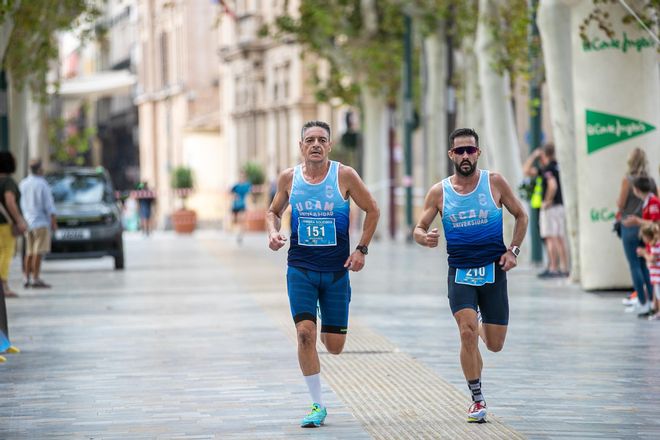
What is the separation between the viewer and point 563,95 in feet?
78.0

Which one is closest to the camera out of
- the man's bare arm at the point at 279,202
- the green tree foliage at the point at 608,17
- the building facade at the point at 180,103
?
the man's bare arm at the point at 279,202

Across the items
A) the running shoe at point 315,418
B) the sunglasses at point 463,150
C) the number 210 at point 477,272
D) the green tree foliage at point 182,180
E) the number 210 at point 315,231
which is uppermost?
the sunglasses at point 463,150

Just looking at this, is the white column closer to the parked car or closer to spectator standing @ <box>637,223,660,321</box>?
spectator standing @ <box>637,223,660,321</box>

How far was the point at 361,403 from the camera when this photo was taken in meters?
11.5

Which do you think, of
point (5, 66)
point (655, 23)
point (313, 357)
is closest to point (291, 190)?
point (313, 357)

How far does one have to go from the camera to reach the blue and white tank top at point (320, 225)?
10.8m

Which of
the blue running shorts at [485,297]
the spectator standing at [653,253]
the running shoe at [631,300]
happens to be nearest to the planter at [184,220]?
the running shoe at [631,300]

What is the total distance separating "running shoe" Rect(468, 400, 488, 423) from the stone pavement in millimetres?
77

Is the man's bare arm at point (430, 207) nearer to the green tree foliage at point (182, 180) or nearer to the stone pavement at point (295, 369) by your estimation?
the stone pavement at point (295, 369)

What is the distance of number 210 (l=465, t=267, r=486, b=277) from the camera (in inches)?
424

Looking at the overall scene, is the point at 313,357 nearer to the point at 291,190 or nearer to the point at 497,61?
the point at 291,190

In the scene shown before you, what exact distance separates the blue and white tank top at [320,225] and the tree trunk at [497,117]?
1919cm

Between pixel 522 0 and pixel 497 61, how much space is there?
109cm

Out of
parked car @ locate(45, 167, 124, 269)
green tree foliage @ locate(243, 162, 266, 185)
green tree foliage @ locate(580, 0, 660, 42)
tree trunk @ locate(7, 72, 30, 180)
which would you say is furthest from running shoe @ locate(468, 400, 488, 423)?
green tree foliage @ locate(243, 162, 266, 185)
